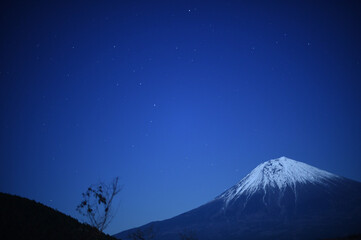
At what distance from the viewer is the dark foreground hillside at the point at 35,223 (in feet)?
58.6

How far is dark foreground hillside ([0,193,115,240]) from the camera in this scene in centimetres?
1786

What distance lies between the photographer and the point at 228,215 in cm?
16500

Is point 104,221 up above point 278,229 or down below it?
above

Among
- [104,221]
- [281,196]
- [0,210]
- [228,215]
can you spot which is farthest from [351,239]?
[281,196]

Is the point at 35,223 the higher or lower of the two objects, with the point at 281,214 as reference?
higher

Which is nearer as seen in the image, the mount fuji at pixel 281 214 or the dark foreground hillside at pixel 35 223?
the dark foreground hillside at pixel 35 223

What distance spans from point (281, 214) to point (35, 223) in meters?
164

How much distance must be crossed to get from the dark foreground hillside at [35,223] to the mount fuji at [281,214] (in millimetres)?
112624

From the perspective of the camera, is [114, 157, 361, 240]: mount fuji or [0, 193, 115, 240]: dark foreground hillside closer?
[0, 193, 115, 240]: dark foreground hillside

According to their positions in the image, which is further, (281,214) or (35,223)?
(281,214)

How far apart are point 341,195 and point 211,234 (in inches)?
3786

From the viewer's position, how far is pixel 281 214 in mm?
156000

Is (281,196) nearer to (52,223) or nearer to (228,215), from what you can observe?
(228,215)

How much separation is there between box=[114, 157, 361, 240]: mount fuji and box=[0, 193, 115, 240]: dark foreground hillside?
113 m
